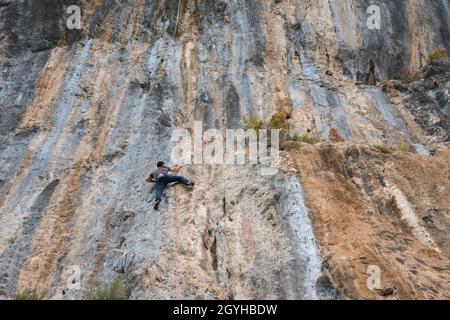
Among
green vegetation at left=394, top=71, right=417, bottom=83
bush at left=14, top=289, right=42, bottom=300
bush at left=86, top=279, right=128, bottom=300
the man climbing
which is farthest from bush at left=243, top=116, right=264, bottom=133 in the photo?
bush at left=14, top=289, right=42, bottom=300

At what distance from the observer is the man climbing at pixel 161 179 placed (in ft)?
49.2

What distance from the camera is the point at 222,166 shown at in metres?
16.6

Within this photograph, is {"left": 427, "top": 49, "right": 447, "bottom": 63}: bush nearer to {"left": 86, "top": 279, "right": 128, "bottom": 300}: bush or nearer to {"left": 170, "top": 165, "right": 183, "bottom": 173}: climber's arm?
{"left": 170, "top": 165, "right": 183, "bottom": 173}: climber's arm

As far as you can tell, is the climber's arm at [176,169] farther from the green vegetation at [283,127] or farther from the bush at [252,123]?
the bush at [252,123]

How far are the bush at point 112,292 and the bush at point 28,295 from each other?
1.25 metres

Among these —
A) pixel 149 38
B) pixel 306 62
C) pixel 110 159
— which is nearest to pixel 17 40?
pixel 149 38

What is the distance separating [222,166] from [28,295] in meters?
5.72

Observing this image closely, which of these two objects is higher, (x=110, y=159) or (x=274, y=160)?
(x=274, y=160)

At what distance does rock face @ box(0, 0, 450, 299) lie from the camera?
43.2 feet

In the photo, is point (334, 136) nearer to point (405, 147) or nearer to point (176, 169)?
point (405, 147)

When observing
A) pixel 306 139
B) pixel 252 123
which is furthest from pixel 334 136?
pixel 252 123

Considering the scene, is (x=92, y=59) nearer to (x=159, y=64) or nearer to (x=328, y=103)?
(x=159, y=64)

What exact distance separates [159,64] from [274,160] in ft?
23.4

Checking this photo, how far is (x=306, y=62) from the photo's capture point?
2169cm
